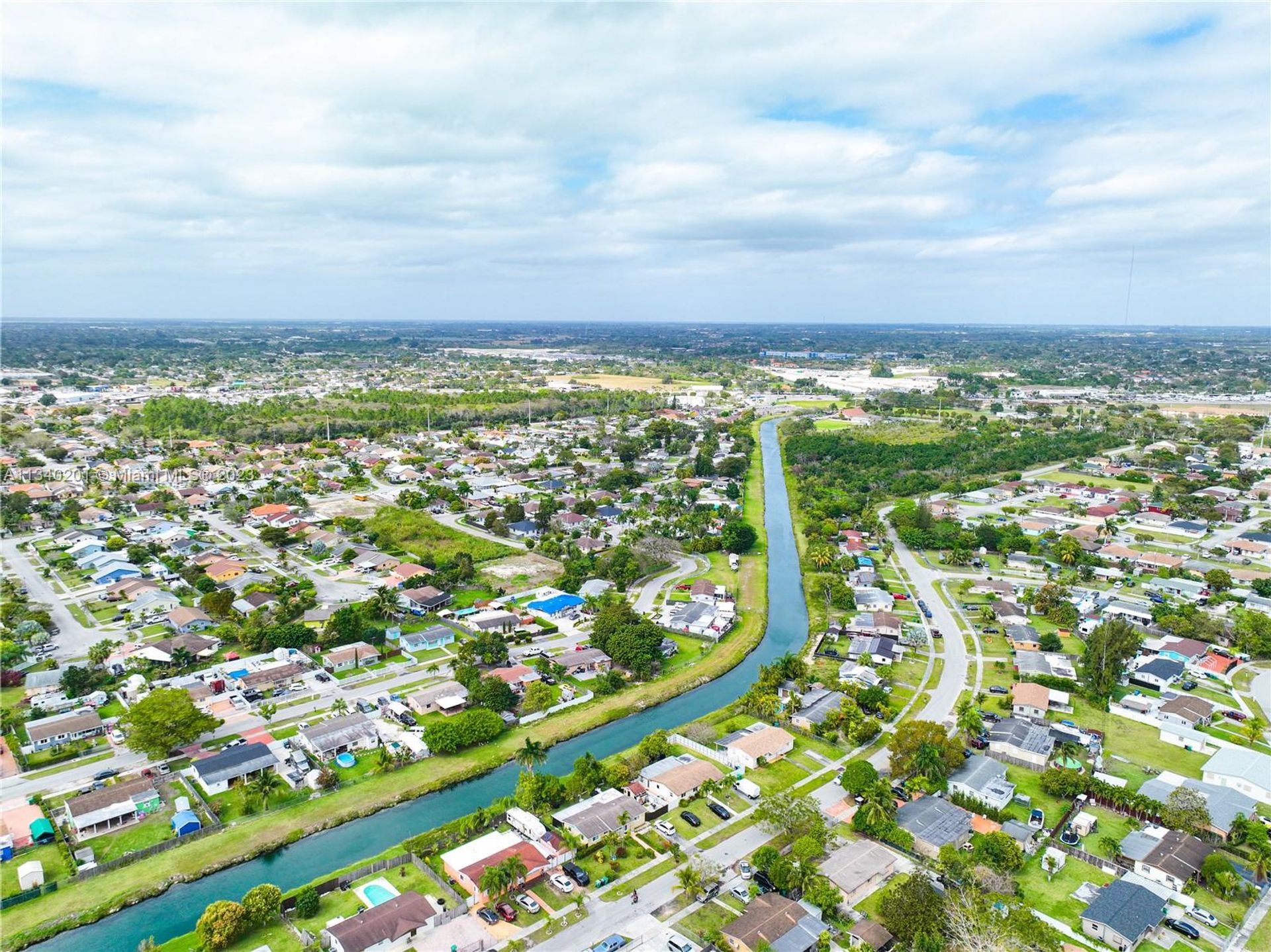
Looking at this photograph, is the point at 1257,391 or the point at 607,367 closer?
the point at 1257,391

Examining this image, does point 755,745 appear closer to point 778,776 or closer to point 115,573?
point 778,776

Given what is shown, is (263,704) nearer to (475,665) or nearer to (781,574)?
(475,665)

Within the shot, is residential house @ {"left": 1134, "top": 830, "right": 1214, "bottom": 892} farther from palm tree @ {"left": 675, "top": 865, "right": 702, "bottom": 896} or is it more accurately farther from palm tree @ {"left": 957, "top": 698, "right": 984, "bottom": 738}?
palm tree @ {"left": 675, "top": 865, "right": 702, "bottom": 896}

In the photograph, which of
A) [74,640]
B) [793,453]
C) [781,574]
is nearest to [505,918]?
[74,640]

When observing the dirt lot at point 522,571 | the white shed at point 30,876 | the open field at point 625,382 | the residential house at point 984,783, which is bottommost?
the white shed at point 30,876

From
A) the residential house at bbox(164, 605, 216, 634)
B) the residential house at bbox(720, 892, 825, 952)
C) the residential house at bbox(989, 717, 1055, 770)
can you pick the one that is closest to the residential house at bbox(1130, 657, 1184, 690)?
the residential house at bbox(989, 717, 1055, 770)

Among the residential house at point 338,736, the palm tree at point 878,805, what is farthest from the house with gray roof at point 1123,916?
the residential house at point 338,736

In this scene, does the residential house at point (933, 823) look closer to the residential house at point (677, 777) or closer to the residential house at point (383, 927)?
the residential house at point (677, 777)
